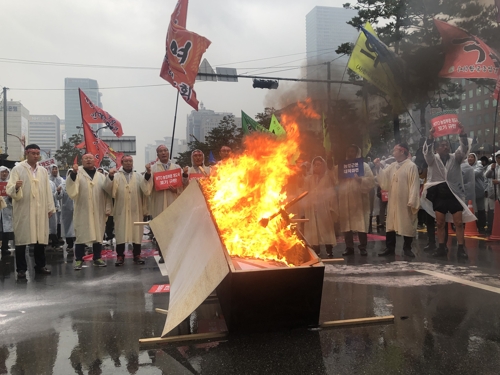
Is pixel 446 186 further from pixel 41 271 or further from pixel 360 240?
pixel 41 271

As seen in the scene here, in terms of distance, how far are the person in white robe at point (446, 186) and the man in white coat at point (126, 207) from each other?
213 inches

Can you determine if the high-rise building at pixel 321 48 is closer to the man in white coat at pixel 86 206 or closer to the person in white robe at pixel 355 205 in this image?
the person in white robe at pixel 355 205

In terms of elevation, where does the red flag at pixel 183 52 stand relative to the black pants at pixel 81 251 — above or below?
above

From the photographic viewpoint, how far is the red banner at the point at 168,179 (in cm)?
808

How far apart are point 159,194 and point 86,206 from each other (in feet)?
4.33

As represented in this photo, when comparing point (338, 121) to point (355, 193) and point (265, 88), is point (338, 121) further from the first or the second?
point (265, 88)

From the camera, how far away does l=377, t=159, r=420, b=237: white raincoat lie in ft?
26.7

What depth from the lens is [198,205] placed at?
4770mm

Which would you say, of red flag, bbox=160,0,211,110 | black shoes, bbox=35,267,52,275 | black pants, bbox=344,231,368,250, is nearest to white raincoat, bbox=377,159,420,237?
black pants, bbox=344,231,368,250

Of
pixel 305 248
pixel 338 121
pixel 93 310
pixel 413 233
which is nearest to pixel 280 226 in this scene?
pixel 305 248

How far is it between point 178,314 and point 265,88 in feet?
52.7

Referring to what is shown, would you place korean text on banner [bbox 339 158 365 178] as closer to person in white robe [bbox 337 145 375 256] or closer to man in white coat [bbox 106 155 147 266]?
person in white robe [bbox 337 145 375 256]

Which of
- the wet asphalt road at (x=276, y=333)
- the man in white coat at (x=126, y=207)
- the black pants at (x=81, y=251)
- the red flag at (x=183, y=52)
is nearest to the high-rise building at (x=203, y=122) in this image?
the red flag at (x=183, y=52)

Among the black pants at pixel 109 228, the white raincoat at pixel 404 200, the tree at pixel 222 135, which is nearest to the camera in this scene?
the white raincoat at pixel 404 200
